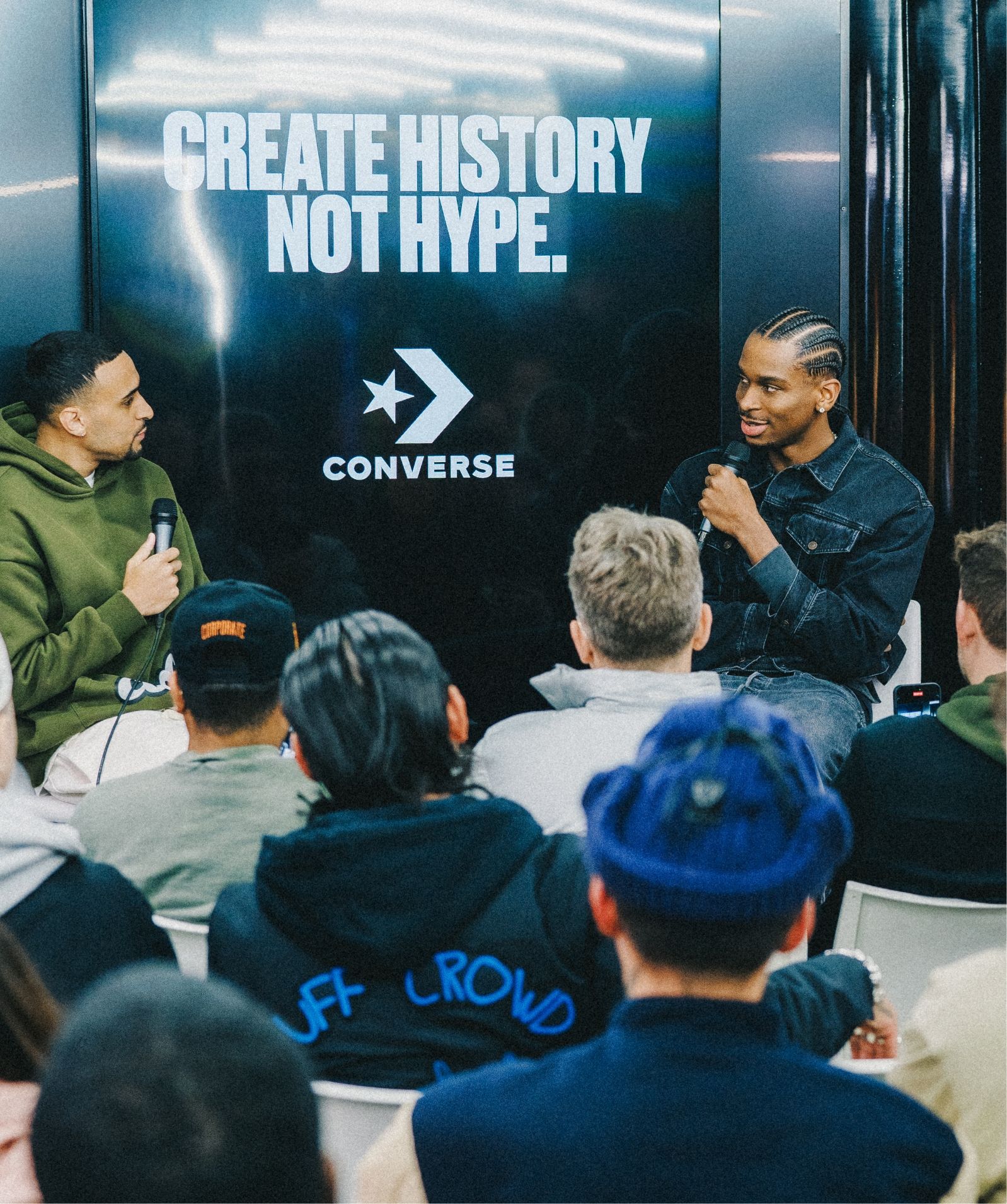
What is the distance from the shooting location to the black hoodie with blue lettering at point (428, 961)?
1511 millimetres

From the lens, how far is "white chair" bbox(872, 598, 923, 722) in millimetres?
3814

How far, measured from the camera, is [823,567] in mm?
3693

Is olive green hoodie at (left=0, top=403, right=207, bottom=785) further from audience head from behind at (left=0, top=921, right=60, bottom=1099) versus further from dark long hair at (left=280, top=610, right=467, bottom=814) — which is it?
audience head from behind at (left=0, top=921, right=60, bottom=1099)

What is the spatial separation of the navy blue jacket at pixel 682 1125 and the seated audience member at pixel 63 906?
2.38 ft

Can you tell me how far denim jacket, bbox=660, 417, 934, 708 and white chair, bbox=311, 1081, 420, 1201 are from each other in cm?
229

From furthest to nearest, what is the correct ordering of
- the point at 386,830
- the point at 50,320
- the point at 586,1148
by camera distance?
the point at 50,320
the point at 386,830
the point at 586,1148

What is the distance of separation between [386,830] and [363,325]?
2720 millimetres

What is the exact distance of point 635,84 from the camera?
3.99 meters

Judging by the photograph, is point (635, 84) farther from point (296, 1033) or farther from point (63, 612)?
point (296, 1033)

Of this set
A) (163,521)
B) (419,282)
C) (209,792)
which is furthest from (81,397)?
(209,792)

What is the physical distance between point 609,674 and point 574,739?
169 mm

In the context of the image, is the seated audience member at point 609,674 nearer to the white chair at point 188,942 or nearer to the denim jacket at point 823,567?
the white chair at point 188,942

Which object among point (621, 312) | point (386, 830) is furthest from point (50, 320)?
point (386, 830)

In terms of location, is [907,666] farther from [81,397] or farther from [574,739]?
[81,397]
